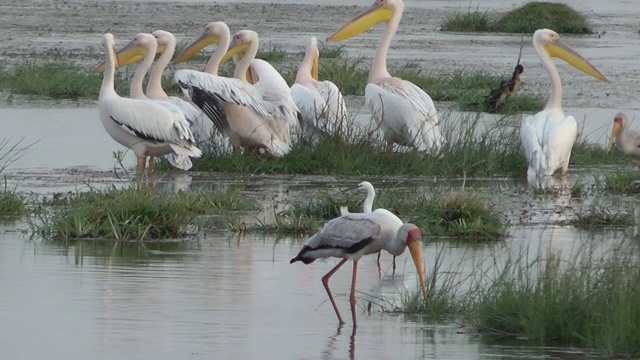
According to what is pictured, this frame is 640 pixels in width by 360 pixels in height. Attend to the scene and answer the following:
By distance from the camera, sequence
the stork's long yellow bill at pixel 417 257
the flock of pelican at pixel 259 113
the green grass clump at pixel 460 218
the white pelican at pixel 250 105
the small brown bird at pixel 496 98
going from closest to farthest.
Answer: the stork's long yellow bill at pixel 417 257, the green grass clump at pixel 460 218, the flock of pelican at pixel 259 113, the white pelican at pixel 250 105, the small brown bird at pixel 496 98

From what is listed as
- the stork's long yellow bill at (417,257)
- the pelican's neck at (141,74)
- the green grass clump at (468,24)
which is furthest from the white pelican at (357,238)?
the green grass clump at (468,24)

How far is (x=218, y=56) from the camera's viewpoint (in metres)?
14.4

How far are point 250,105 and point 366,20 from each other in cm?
324

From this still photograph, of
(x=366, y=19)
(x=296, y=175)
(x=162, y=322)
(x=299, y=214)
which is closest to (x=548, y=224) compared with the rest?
(x=299, y=214)

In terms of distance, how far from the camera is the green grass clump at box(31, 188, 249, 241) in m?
9.45

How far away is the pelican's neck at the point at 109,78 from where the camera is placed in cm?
1266

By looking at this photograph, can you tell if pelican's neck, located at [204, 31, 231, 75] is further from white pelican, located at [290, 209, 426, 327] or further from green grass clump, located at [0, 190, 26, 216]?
white pelican, located at [290, 209, 426, 327]

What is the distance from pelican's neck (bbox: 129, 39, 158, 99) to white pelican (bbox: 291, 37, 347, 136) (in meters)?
1.33

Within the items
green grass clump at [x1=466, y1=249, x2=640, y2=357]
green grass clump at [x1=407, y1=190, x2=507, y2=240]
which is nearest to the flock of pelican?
green grass clump at [x1=407, y1=190, x2=507, y2=240]

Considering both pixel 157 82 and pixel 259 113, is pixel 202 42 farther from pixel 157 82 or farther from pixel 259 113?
pixel 259 113

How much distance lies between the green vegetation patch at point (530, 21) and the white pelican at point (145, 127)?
20329 millimetres

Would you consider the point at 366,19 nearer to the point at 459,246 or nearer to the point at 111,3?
the point at 459,246

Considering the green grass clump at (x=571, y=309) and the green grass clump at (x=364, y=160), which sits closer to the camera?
the green grass clump at (x=571, y=309)

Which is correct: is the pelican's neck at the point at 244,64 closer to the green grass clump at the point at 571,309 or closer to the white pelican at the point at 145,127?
the white pelican at the point at 145,127
